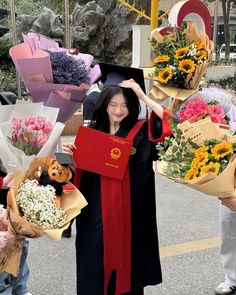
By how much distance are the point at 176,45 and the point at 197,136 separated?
717mm

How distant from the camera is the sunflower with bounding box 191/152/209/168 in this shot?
1.77 m

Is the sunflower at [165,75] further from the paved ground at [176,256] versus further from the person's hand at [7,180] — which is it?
the paved ground at [176,256]

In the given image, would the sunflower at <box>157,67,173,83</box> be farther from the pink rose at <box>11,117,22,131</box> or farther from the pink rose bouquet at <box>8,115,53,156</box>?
the pink rose at <box>11,117,22,131</box>

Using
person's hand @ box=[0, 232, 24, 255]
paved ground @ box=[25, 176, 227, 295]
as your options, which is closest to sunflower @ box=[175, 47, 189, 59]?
person's hand @ box=[0, 232, 24, 255]

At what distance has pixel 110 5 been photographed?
10.8 m

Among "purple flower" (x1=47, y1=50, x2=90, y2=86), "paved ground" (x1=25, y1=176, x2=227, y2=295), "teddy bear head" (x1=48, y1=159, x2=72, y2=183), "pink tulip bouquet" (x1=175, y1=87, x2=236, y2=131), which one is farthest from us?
"paved ground" (x1=25, y1=176, x2=227, y2=295)

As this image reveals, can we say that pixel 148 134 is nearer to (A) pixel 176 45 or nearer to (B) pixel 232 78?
(A) pixel 176 45

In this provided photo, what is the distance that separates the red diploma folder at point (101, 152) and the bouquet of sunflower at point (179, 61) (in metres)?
0.38

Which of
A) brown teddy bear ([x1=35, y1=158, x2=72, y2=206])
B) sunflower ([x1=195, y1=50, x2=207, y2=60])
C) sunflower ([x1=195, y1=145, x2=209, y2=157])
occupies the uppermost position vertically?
sunflower ([x1=195, y1=50, x2=207, y2=60])

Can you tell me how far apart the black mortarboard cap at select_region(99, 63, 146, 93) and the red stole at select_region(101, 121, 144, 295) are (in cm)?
25

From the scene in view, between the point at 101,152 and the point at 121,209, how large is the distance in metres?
0.35

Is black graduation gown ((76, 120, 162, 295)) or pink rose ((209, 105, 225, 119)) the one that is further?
black graduation gown ((76, 120, 162, 295))

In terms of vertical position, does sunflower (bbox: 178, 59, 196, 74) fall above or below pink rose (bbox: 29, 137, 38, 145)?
above

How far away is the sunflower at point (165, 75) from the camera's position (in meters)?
2.25
